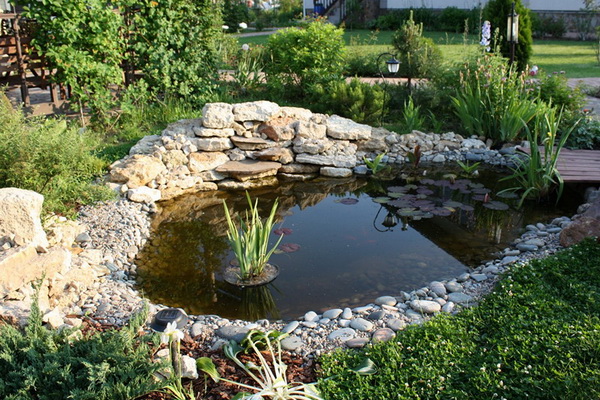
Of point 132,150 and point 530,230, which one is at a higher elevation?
point 132,150

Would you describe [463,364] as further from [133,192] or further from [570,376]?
[133,192]

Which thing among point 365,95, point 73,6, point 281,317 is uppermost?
point 73,6

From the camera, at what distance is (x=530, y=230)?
17.6ft

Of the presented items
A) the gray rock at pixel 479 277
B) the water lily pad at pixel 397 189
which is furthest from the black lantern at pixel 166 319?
the water lily pad at pixel 397 189

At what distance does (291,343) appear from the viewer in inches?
135

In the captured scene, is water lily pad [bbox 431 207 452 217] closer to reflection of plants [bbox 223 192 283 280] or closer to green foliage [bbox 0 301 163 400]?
reflection of plants [bbox 223 192 283 280]

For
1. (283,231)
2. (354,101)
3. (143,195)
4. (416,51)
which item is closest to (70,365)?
(283,231)

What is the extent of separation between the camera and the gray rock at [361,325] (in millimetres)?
3617

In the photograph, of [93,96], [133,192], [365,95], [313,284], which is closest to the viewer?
[313,284]

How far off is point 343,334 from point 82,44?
587 centimetres

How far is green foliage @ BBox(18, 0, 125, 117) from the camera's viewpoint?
23.3 ft

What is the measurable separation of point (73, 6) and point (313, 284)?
5.06 metres

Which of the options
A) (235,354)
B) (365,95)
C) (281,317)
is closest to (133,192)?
(281,317)

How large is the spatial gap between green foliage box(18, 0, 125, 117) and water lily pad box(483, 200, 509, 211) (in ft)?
17.0
